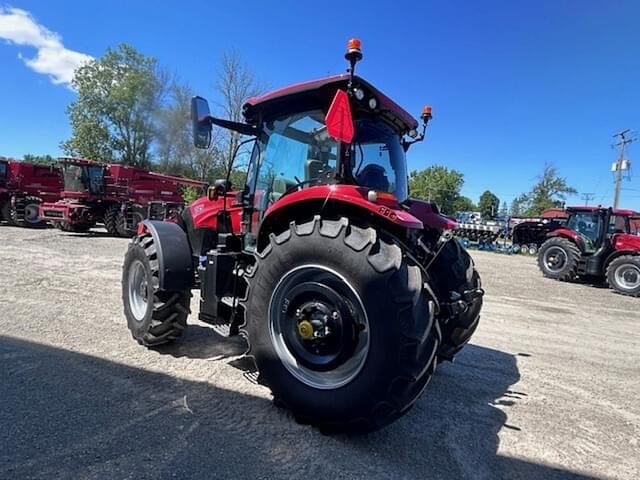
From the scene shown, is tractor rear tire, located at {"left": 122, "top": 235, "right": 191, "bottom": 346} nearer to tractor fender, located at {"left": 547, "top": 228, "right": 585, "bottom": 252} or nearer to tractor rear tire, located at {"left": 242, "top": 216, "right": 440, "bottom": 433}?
tractor rear tire, located at {"left": 242, "top": 216, "right": 440, "bottom": 433}

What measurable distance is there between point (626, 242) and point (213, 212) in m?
12.5

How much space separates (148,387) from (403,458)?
6.62ft

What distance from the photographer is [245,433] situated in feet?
8.32

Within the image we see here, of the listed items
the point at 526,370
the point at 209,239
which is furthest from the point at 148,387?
the point at 526,370

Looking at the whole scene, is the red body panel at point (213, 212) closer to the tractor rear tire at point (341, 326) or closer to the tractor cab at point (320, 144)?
the tractor cab at point (320, 144)

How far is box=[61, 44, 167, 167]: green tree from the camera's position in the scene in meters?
34.8

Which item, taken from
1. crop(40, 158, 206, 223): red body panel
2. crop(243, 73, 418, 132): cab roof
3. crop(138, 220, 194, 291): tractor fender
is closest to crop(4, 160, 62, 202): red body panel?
crop(40, 158, 206, 223): red body panel

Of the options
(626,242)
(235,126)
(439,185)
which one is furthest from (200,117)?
(439,185)

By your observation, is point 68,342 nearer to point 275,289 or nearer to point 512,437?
point 275,289

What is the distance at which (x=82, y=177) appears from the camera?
51.5ft

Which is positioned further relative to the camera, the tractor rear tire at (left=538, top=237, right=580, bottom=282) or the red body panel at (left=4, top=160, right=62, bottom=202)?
the red body panel at (left=4, top=160, right=62, bottom=202)

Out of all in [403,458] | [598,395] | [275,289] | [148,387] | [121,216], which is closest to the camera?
[403,458]

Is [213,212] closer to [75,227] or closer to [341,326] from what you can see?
[341,326]

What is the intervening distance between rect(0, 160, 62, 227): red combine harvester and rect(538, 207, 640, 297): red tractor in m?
20.9
